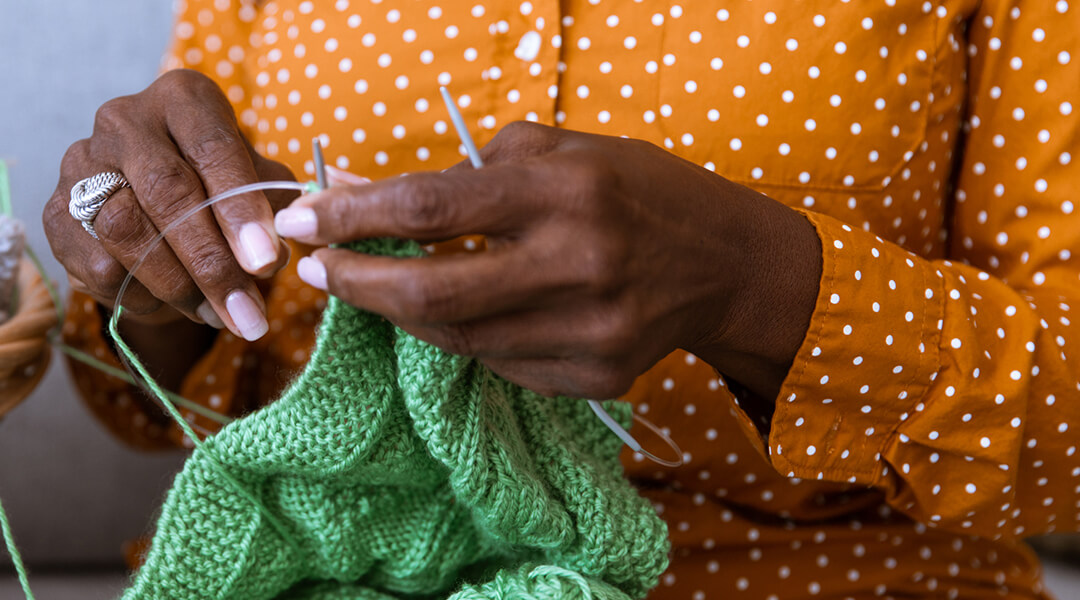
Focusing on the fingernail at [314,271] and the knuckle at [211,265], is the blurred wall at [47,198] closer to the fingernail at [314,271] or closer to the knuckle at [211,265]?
the knuckle at [211,265]

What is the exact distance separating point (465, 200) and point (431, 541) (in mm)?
343

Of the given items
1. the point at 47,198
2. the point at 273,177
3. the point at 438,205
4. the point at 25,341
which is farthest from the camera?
the point at 47,198

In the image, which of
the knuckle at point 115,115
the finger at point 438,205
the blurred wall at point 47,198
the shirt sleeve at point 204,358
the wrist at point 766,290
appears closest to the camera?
the finger at point 438,205

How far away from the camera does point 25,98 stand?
1.09 metres

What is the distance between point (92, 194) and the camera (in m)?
0.57

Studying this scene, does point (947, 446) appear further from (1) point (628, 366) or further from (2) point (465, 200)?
(2) point (465, 200)

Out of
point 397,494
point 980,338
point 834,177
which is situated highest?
point 834,177

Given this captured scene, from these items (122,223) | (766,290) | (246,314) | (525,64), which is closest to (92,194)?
(122,223)

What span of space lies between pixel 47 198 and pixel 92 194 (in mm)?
677

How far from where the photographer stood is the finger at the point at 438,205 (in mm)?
401

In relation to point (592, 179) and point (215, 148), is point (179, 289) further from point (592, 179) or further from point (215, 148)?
point (592, 179)

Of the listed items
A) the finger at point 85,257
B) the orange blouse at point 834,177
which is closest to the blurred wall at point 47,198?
the orange blouse at point 834,177

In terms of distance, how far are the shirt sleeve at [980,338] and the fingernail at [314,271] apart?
→ 34 cm

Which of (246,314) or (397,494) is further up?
(246,314)
